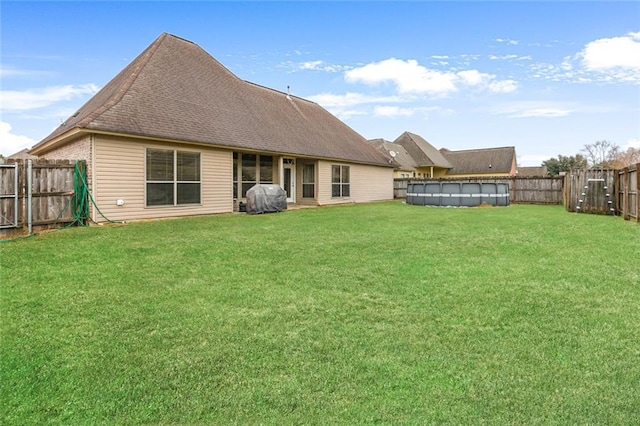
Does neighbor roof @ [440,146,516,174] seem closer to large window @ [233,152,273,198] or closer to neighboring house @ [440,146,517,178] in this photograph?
neighboring house @ [440,146,517,178]

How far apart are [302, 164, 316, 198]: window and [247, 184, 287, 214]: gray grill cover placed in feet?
12.9

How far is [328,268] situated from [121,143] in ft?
26.5

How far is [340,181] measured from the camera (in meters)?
18.9

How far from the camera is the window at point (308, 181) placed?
1758cm

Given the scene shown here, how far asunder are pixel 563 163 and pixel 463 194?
130 feet

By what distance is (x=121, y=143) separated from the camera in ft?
32.9

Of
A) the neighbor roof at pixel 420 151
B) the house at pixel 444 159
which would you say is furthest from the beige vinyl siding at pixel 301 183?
the neighbor roof at pixel 420 151

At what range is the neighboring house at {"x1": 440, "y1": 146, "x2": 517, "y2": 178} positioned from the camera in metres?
40.6

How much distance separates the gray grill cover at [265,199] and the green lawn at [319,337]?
6.71 metres

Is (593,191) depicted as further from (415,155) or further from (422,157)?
(415,155)

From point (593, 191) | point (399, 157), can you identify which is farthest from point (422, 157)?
point (593, 191)

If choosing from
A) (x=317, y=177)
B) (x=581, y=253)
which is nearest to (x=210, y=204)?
(x=317, y=177)

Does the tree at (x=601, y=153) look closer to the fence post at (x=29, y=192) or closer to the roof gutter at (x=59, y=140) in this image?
the roof gutter at (x=59, y=140)

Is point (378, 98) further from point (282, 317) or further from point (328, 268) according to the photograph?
point (282, 317)
